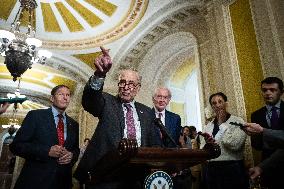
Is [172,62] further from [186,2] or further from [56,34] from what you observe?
[56,34]

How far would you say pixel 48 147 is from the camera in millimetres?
2473

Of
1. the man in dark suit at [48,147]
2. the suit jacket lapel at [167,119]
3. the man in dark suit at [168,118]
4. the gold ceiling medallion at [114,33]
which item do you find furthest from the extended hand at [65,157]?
the gold ceiling medallion at [114,33]

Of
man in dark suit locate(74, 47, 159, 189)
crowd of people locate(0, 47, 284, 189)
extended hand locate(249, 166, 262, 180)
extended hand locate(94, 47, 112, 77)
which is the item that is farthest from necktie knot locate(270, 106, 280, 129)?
extended hand locate(94, 47, 112, 77)

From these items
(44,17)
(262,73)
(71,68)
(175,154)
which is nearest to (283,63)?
(262,73)

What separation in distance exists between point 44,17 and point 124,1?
2.66m

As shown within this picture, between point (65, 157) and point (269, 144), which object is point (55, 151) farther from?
point (269, 144)

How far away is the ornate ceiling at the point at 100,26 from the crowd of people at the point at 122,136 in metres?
4.19

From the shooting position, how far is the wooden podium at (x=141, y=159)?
1202 mm

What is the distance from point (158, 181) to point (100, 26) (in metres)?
7.72

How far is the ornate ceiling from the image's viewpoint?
23.8 ft

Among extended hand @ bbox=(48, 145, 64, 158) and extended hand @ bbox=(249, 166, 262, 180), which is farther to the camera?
extended hand @ bbox=(48, 145, 64, 158)

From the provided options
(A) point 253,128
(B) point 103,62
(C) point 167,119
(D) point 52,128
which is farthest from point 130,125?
(C) point 167,119

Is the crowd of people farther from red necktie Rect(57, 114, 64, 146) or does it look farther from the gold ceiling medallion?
the gold ceiling medallion

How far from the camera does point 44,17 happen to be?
8.28m
